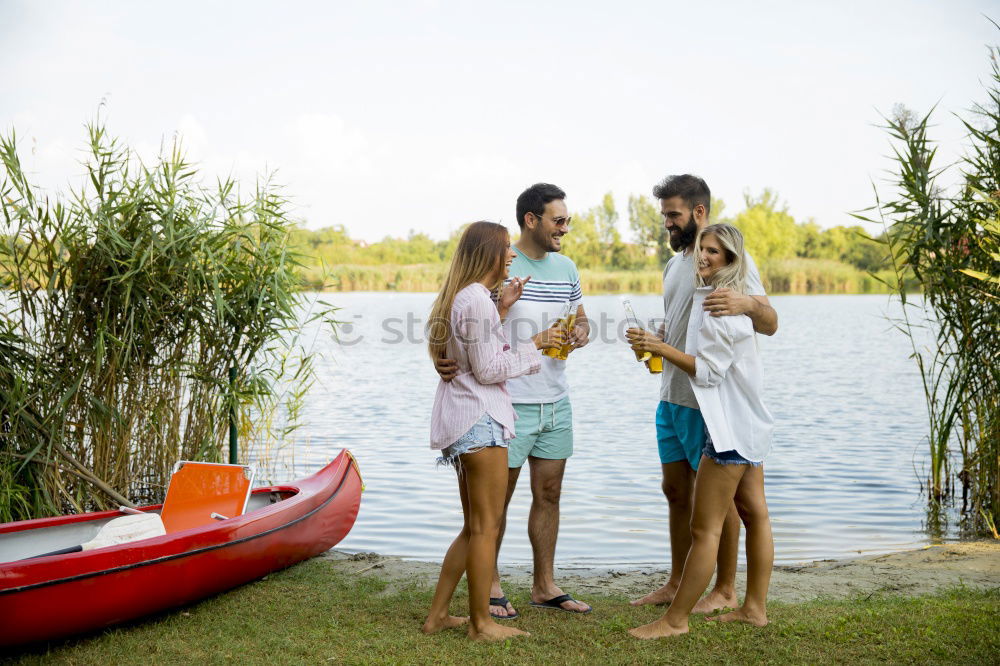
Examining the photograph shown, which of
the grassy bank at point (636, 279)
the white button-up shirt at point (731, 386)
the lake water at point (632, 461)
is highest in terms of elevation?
the grassy bank at point (636, 279)

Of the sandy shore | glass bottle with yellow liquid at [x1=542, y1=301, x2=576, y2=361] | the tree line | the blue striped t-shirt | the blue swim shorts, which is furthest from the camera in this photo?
the tree line

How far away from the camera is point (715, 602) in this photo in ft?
12.7

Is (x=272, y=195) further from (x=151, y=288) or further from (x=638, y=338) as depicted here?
(x=638, y=338)

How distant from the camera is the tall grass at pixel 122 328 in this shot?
196 inches

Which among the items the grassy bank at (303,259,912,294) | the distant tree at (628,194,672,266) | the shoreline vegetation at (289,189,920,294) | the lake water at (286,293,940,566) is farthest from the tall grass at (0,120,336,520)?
the distant tree at (628,194,672,266)

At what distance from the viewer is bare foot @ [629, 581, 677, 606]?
13.4ft

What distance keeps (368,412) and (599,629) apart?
9.66 metres

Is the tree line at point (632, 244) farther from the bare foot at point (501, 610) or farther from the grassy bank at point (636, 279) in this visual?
the bare foot at point (501, 610)

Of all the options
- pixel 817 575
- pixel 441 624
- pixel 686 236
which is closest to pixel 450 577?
pixel 441 624

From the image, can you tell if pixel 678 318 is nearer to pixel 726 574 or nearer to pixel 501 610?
pixel 726 574

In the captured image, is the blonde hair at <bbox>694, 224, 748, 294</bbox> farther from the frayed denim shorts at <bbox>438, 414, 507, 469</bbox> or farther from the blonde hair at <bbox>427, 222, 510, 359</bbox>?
the frayed denim shorts at <bbox>438, 414, 507, 469</bbox>

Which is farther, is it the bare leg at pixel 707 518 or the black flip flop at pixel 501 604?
the black flip flop at pixel 501 604

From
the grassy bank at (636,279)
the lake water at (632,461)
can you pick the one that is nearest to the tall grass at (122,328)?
the lake water at (632,461)

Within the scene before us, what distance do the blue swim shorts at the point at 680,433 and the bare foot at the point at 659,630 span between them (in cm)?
66
